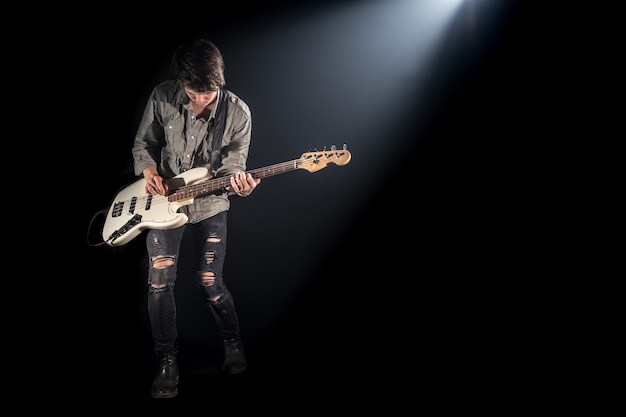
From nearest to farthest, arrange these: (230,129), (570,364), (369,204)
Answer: (230,129)
(570,364)
(369,204)

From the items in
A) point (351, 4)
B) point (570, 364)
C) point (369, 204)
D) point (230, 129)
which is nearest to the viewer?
point (230, 129)

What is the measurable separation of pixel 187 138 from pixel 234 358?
1.27 m

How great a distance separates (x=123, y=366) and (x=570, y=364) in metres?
2.68

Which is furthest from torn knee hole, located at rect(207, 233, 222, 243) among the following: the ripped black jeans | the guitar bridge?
the guitar bridge

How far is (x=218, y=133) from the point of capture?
2520mm

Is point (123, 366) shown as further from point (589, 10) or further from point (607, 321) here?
point (589, 10)

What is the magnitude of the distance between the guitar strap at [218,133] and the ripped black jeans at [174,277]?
0.29 metres

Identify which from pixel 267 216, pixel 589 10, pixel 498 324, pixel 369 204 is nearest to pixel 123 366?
pixel 267 216

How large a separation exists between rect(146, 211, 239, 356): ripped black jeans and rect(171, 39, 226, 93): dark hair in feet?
2.31

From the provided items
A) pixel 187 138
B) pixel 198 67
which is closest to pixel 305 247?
pixel 187 138

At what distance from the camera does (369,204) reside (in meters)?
3.34

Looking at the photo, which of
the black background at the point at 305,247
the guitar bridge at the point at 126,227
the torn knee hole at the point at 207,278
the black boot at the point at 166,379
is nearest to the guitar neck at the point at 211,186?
the guitar bridge at the point at 126,227

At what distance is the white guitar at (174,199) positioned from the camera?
2.45m

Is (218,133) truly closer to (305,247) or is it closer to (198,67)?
(198,67)
